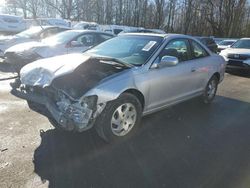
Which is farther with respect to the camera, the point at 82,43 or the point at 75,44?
the point at 82,43

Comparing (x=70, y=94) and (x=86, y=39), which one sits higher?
(x=70, y=94)

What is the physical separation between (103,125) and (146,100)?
98cm

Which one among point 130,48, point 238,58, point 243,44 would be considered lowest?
point 238,58

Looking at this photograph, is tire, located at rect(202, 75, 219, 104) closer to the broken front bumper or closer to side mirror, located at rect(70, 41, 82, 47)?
the broken front bumper

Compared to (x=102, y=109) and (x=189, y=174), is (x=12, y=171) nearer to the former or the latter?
(x=102, y=109)

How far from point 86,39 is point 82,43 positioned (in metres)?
0.22

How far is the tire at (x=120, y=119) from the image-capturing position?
3.86 m

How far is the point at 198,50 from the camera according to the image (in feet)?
19.7

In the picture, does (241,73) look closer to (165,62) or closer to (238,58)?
(238,58)

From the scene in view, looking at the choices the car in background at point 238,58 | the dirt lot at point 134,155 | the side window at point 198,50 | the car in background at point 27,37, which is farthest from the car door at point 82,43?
the car in background at point 238,58

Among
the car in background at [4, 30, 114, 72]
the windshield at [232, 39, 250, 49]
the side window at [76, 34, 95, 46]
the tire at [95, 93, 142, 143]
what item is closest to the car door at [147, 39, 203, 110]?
the tire at [95, 93, 142, 143]

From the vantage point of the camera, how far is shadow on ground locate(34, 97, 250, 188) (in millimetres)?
3201

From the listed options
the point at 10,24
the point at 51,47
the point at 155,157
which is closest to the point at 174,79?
the point at 155,157

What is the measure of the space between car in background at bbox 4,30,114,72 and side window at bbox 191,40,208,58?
8.91 ft
